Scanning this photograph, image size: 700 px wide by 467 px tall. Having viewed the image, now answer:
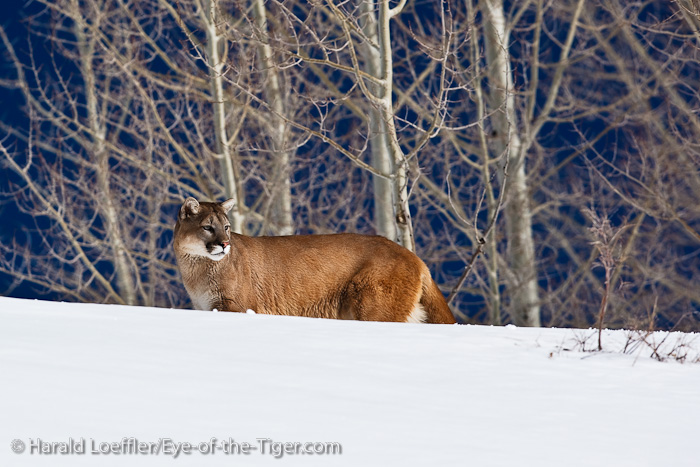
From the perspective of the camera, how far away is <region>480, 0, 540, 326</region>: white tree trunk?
14.9 m

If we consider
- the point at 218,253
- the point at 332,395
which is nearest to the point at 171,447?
the point at 332,395

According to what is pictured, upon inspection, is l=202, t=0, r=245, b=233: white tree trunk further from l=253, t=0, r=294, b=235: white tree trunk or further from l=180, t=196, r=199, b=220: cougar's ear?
l=180, t=196, r=199, b=220: cougar's ear

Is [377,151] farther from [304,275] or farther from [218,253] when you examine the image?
[218,253]

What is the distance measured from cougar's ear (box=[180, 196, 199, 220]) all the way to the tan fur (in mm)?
10

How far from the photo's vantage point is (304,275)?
10.1 metres

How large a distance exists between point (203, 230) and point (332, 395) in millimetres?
5024

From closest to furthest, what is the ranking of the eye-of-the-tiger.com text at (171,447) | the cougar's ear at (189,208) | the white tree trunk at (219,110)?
the eye-of-the-tiger.com text at (171,447) → the cougar's ear at (189,208) → the white tree trunk at (219,110)

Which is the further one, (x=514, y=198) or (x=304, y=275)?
(x=514, y=198)

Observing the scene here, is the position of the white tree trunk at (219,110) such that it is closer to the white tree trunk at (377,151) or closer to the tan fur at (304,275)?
the white tree trunk at (377,151)

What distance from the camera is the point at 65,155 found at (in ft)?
57.5

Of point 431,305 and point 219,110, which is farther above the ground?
point 219,110

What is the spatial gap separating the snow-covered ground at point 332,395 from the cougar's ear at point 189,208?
2.78m

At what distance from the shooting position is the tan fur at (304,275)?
9.69m

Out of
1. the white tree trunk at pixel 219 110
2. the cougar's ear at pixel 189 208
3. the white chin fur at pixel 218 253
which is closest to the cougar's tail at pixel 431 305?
the white chin fur at pixel 218 253
